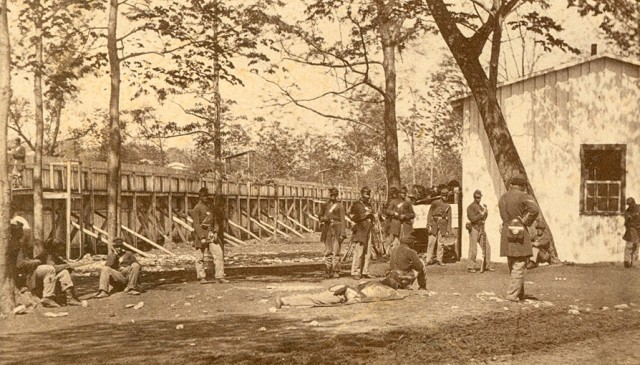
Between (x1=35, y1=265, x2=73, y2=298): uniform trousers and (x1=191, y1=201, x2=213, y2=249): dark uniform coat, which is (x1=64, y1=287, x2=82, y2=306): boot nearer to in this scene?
(x1=35, y1=265, x2=73, y2=298): uniform trousers

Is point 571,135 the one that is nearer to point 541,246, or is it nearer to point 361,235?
point 541,246

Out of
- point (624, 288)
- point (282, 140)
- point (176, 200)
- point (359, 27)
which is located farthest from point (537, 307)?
point (282, 140)

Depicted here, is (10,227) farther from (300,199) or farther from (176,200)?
(300,199)

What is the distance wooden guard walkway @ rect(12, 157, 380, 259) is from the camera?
77.5ft

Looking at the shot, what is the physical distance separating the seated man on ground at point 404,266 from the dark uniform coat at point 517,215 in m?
1.45

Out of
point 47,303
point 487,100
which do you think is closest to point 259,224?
point 487,100

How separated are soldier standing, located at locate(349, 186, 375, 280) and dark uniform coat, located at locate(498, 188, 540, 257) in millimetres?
3445

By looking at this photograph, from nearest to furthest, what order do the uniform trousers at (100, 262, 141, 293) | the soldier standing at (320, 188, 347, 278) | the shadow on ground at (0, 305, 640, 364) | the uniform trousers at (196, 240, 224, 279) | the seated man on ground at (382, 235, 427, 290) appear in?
the shadow on ground at (0, 305, 640, 364)
the seated man on ground at (382, 235, 427, 290)
the uniform trousers at (100, 262, 141, 293)
the uniform trousers at (196, 240, 224, 279)
the soldier standing at (320, 188, 347, 278)

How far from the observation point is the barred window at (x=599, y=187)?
17.6 meters

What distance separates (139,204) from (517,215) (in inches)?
811

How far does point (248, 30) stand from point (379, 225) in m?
8.17

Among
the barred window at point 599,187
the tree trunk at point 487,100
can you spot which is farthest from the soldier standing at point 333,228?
the barred window at point 599,187

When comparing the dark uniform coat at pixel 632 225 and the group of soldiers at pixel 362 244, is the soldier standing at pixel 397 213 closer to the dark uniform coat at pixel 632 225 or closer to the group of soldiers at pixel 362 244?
the group of soldiers at pixel 362 244

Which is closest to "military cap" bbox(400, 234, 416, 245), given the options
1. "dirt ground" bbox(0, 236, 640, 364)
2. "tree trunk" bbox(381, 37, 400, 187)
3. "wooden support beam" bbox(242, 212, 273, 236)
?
"dirt ground" bbox(0, 236, 640, 364)
